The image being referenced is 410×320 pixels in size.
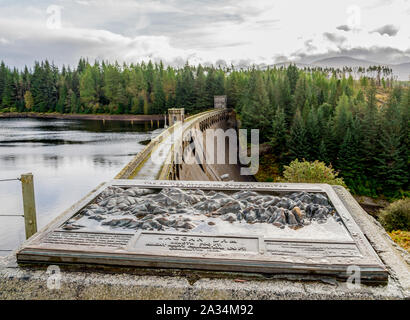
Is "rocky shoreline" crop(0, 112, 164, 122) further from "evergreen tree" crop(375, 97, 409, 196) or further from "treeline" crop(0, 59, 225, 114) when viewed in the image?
"evergreen tree" crop(375, 97, 409, 196)

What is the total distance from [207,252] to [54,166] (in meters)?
36.7

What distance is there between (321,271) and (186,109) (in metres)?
88.4

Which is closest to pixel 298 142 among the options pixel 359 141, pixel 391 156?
pixel 359 141

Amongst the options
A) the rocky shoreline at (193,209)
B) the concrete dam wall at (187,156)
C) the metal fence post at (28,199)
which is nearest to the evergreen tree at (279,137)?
the concrete dam wall at (187,156)

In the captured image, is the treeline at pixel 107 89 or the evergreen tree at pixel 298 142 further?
the treeline at pixel 107 89

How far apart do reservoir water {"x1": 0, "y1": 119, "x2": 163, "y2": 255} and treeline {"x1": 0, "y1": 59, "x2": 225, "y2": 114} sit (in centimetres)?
3091

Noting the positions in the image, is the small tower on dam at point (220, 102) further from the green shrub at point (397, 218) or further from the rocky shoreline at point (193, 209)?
the rocky shoreline at point (193, 209)

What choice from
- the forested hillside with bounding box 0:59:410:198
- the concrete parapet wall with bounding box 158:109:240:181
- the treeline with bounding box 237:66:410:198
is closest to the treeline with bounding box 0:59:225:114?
the forested hillside with bounding box 0:59:410:198

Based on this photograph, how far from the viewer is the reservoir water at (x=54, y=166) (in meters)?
25.1

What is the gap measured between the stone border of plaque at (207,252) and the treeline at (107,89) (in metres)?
82.9

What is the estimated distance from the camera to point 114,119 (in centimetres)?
10331

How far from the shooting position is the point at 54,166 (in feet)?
128

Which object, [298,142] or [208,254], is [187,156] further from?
[298,142]

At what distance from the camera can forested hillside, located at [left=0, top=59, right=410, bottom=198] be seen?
47.0 m
